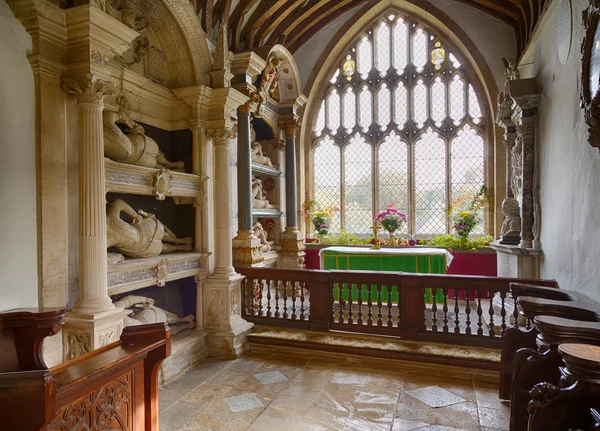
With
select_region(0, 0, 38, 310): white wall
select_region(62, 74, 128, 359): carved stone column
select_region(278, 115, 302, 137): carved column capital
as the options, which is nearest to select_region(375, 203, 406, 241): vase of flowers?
select_region(278, 115, 302, 137): carved column capital

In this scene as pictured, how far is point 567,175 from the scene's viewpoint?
360 centimetres

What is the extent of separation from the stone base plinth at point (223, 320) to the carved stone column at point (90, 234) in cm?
147

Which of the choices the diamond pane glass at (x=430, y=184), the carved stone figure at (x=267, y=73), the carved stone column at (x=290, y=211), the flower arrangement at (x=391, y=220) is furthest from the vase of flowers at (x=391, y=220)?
the carved stone figure at (x=267, y=73)

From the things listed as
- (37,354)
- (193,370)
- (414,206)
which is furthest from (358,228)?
(37,354)

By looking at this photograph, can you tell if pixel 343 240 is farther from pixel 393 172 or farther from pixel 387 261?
pixel 387 261

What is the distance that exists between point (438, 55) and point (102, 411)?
26.6 ft

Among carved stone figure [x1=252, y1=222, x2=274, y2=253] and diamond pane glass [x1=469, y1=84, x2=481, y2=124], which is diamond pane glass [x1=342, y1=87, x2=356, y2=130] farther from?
carved stone figure [x1=252, y1=222, x2=274, y2=253]

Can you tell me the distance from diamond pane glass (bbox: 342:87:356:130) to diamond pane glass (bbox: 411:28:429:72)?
4.58 feet

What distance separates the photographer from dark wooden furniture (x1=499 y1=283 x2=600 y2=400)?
8.32ft

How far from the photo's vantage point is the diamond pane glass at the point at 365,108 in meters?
8.21

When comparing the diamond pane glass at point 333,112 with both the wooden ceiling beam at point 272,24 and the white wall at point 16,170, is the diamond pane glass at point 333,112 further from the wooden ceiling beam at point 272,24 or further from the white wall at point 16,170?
the white wall at point 16,170

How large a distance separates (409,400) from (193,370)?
6.93 ft

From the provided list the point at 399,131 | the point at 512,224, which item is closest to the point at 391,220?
the point at 512,224

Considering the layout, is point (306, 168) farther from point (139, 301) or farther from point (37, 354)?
point (37, 354)
